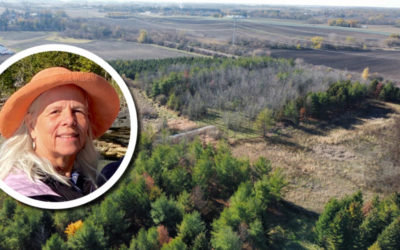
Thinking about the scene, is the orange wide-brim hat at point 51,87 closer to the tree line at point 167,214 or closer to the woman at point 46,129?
the woman at point 46,129

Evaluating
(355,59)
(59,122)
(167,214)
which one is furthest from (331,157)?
(355,59)

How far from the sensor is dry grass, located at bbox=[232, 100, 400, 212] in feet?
35.6

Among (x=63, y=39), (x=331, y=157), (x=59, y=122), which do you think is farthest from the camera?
(x=63, y=39)

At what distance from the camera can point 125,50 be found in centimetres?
2614

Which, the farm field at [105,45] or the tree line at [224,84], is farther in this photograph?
the farm field at [105,45]

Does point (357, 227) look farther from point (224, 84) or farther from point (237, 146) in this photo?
point (224, 84)

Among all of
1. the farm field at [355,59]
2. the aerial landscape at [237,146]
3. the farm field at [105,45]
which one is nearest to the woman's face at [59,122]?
the aerial landscape at [237,146]

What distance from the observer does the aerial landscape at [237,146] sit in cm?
738

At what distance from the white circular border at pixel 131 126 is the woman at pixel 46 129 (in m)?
0.04

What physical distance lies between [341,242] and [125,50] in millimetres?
22231

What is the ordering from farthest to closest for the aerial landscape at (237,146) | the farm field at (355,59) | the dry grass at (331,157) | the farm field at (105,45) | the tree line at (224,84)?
1. the farm field at (355,59)
2. the farm field at (105,45)
3. the tree line at (224,84)
4. the dry grass at (331,157)
5. the aerial landscape at (237,146)

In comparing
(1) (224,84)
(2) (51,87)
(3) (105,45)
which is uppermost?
(2) (51,87)

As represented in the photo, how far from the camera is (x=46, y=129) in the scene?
1.00 meters

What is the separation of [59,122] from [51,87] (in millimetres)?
110
